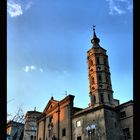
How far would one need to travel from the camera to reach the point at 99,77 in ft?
148

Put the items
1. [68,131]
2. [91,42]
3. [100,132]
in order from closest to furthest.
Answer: [100,132] → [68,131] → [91,42]

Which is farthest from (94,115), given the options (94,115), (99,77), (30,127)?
(30,127)

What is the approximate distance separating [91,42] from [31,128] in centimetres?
2583

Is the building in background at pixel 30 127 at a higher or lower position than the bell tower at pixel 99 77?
lower

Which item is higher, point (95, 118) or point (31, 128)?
point (95, 118)

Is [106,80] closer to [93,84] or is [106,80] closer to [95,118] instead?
[93,84]

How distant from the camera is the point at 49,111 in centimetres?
4734

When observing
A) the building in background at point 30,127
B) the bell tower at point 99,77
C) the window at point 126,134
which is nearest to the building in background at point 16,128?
the building in background at point 30,127

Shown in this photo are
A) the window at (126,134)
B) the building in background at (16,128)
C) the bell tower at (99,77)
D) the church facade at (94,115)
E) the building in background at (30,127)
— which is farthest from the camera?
the building in background at (30,127)

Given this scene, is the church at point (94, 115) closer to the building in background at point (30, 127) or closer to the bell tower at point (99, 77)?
the bell tower at point (99, 77)

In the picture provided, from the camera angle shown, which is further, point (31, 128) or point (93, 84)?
point (31, 128)

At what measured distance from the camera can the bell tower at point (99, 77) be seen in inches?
1698
